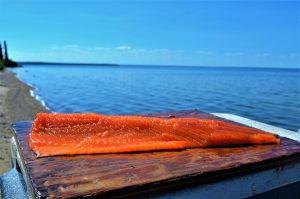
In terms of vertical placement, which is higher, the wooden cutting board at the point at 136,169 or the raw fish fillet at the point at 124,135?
the raw fish fillet at the point at 124,135

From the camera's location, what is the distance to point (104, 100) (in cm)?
2484

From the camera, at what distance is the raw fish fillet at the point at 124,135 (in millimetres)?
3733

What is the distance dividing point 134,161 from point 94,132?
1.15 metres

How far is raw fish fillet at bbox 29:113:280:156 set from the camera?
12.2ft

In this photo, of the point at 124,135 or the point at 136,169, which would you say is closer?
the point at 136,169

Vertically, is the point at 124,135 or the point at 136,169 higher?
the point at 124,135

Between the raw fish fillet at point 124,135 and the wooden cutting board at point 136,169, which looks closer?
the wooden cutting board at point 136,169

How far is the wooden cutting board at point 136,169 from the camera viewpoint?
8.97 feet

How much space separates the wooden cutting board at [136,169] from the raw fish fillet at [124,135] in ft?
0.37

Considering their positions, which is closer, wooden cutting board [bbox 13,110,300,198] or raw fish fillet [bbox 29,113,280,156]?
wooden cutting board [bbox 13,110,300,198]

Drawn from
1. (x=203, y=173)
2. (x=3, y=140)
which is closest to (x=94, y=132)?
(x=203, y=173)

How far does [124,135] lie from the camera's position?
13.7 feet

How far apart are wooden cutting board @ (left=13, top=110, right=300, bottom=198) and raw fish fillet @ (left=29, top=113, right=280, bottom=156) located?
0.11 m

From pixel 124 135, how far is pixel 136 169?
1050 mm
